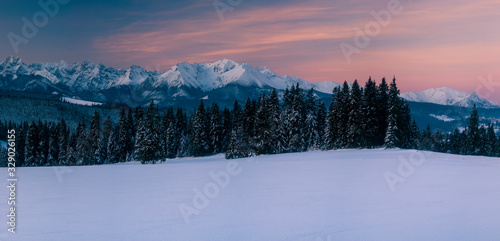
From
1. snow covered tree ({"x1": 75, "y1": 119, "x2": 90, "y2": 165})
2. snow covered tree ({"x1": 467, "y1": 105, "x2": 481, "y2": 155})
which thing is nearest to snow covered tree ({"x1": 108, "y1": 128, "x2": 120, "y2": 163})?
snow covered tree ({"x1": 75, "y1": 119, "x2": 90, "y2": 165})

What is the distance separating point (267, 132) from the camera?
54312 mm

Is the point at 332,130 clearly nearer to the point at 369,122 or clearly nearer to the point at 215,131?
the point at 369,122

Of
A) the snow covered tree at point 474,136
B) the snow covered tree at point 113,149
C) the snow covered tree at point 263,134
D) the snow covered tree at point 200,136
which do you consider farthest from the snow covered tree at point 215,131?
the snow covered tree at point 474,136

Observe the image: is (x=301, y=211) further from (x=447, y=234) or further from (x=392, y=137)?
(x=392, y=137)

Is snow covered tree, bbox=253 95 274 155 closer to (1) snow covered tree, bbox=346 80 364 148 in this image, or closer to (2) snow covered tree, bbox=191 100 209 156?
(1) snow covered tree, bbox=346 80 364 148

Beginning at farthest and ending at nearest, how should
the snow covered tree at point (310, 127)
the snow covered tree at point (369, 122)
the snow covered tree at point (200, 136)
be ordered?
the snow covered tree at point (200, 136)
the snow covered tree at point (310, 127)
the snow covered tree at point (369, 122)

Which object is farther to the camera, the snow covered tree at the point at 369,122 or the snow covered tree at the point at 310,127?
the snow covered tree at the point at 310,127

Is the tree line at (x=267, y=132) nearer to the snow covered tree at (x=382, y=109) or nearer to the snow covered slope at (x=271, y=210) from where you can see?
the snow covered tree at (x=382, y=109)

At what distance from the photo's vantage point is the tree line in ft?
170

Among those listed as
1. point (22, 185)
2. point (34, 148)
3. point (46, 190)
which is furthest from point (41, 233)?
point (34, 148)

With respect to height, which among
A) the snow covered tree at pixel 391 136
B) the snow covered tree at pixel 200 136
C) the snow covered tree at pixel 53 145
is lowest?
the snow covered tree at pixel 53 145

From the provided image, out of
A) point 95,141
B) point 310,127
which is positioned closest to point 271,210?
point 310,127

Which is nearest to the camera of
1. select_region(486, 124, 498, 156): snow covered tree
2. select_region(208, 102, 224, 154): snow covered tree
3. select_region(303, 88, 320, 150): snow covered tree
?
select_region(303, 88, 320, 150): snow covered tree

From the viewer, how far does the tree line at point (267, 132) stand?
51.8 m
